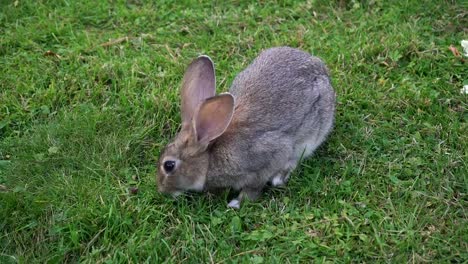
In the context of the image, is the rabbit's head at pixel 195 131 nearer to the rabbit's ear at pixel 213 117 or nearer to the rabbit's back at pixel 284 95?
the rabbit's ear at pixel 213 117

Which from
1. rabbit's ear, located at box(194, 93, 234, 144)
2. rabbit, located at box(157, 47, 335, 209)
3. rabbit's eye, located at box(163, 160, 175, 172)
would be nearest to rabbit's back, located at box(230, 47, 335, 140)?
rabbit, located at box(157, 47, 335, 209)

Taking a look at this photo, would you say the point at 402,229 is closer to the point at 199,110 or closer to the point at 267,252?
the point at 267,252

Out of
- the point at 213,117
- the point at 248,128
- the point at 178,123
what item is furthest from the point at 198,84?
the point at 178,123

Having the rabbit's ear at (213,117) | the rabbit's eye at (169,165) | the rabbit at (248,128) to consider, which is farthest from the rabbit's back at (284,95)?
the rabbit's eye at (169,165)

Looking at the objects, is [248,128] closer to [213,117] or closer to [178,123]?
[213,117]

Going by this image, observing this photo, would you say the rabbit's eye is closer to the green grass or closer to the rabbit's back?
the green grass

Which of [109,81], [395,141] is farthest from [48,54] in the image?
[395,141]
